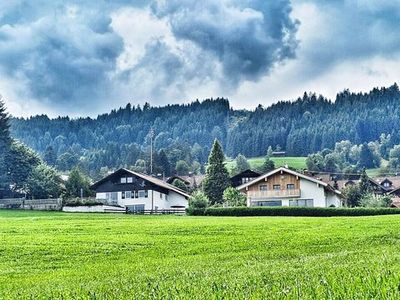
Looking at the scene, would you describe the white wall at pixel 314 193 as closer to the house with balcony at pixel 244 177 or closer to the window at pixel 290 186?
the window at pixel 290 186

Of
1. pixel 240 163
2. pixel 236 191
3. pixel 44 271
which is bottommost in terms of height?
pixel 44 271

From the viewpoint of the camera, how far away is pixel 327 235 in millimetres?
25859

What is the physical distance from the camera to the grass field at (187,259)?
24.2 ft

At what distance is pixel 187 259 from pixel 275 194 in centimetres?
7081

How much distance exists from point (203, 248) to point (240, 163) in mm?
171732

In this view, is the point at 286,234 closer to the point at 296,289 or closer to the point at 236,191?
the point at 296,289

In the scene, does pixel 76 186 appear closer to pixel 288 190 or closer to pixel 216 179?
pixel 216 179

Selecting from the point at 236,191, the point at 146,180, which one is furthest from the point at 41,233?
the point at 146,180

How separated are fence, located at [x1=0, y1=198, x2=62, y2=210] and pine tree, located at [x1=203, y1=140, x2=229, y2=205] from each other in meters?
26.3

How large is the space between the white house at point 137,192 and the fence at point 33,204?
14137mm

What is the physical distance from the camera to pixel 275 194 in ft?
291

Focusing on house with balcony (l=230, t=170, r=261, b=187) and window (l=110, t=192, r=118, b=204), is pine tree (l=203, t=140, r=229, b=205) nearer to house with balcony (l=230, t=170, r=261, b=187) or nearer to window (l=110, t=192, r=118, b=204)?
window (l=110, t=192, r=118, b=204)

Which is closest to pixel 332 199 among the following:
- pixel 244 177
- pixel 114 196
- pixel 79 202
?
pixel 244 177

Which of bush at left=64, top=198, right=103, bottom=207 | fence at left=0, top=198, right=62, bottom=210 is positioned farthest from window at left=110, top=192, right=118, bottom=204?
fence at left=0, top=198, right=62, bottom=210
